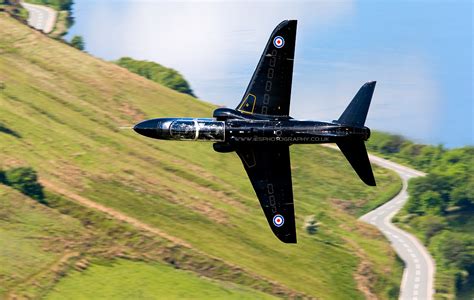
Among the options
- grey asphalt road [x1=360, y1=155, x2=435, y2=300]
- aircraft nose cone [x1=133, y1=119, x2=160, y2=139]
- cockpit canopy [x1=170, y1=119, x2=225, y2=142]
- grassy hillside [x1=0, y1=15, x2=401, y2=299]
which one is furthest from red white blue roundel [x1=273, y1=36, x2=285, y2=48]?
grey asphalt road [x1=360, y1=155, x2=435, y2=300]

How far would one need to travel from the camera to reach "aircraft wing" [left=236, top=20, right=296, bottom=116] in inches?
2675

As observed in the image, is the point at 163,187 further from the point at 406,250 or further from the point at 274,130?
the point at 274,130

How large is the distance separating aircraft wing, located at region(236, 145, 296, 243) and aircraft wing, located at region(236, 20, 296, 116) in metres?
3.34

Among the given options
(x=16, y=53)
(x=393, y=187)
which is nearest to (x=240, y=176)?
(x=393, y=187)

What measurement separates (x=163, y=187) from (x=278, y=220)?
82770 millimetres

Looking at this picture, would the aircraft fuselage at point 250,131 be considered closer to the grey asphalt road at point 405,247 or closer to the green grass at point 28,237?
the green grass at point 28,237

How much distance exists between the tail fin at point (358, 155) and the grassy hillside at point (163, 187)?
6692 cm

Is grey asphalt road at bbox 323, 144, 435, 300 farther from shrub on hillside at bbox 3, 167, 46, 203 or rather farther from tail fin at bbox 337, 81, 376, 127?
tail fin at bbox 337, 81, 376, 127

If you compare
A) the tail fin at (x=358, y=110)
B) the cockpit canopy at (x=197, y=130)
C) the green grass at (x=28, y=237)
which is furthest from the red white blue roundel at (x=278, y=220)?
the green grass at (x=28, y=237)

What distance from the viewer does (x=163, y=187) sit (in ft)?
491

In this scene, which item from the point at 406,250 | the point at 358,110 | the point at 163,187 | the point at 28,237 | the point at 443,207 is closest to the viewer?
the point at 358,110

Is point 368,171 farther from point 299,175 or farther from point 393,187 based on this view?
point 393,187

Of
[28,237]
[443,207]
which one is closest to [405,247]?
[443,207]

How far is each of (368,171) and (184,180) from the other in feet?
292
